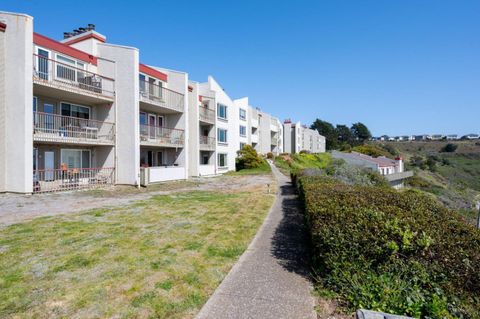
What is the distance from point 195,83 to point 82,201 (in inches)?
747

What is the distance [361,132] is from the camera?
129500mm

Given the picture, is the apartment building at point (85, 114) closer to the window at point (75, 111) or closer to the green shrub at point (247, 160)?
the window at point (75, 111)

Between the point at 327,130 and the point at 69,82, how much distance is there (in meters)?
116

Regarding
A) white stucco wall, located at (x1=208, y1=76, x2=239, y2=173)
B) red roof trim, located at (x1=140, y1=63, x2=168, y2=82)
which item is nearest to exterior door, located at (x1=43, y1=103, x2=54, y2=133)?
red roof trim, located at (x1=140, y1=63, x2=168, y2=82)

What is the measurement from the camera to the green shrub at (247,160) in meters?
39.1

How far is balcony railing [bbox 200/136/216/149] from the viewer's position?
3138cm

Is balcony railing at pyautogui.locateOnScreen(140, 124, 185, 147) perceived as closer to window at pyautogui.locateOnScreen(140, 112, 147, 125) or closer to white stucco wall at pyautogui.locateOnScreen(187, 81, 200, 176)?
window at pyautogui.locateOnScreen(140, 112, 147, 125)

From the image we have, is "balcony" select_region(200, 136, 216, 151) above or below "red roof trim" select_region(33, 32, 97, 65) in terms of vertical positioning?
below

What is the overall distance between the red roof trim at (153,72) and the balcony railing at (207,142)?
829 cm

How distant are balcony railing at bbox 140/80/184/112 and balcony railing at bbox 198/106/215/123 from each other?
5012mm

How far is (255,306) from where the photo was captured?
3.93m

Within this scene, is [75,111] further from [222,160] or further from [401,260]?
[401,260]

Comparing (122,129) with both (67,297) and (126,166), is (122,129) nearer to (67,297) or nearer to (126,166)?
(126,166)

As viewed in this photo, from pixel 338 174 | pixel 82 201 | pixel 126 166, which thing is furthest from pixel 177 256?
pixel 126 166
